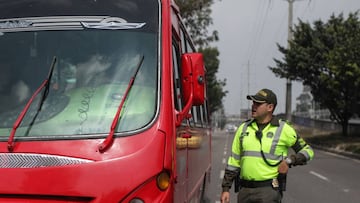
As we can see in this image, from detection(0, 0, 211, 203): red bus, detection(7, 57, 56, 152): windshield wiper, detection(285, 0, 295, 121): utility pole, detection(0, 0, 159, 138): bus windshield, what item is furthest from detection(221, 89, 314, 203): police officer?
detection(285, 0, 295, 121): utility pole

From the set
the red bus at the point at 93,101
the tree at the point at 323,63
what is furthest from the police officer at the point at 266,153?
the tree at the point at 323,63

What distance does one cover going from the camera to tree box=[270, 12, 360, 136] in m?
A: 29.8

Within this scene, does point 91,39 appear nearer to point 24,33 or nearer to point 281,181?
point 24,33

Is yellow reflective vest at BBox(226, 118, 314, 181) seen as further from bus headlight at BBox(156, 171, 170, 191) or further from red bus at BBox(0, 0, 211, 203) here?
bus headlight at BBox(156, 171, 170, 191)

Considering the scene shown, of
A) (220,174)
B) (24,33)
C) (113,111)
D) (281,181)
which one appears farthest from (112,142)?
(220,174)

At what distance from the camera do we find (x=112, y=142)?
3334mm

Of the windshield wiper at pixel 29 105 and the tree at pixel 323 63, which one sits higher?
the tree at pixel 323 63

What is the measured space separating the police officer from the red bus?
72 centimetres

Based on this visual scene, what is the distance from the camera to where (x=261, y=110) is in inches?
183

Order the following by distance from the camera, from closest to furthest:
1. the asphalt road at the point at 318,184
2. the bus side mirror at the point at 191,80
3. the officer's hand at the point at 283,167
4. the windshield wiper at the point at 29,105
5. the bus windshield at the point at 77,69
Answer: the windshield wiper at the point at 29,105, the bus windshield at the point at 77,69, the bus side mirror at the point at 191,80, the officer's hand at the point at 283,167, the asphalt road at the point at 318,184

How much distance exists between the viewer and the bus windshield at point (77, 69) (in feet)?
11.4

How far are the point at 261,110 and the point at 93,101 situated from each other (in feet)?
5.66

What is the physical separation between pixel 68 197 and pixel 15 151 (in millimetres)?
471

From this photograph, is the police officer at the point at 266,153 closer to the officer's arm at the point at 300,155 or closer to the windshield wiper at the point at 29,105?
the officer's arm at the point at 300,155
